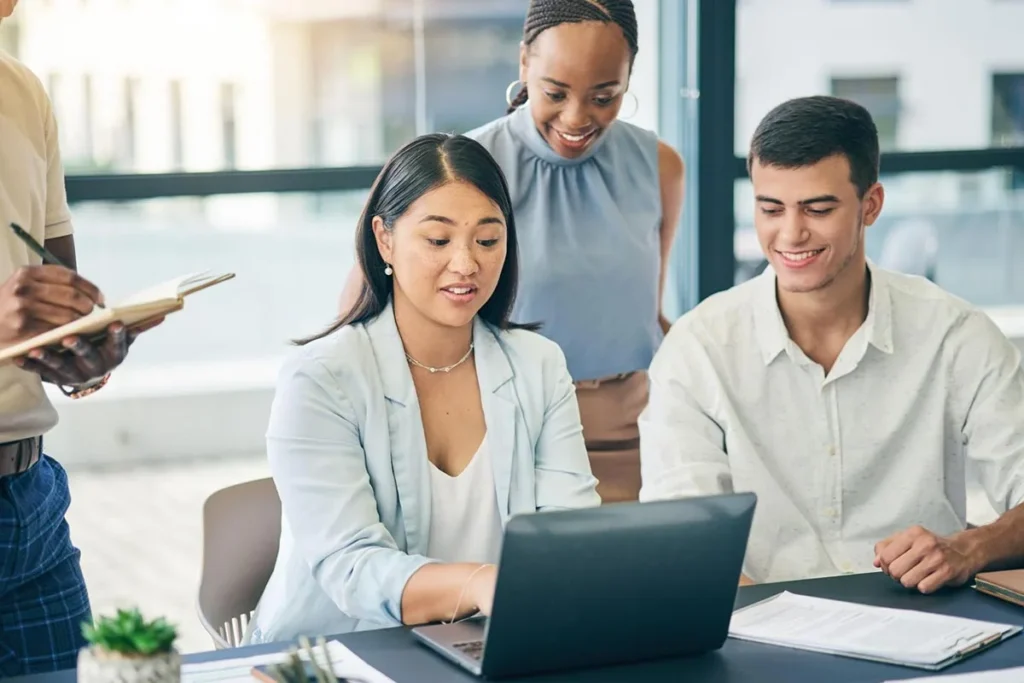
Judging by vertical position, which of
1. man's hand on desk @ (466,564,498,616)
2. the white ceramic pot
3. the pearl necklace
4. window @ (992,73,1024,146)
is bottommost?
man's hand on desk @ (466,564,498,616)

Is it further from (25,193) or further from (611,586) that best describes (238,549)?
(611,586)

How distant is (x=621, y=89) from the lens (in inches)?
105

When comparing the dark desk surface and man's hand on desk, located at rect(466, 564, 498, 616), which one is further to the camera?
man's hand on desk, located at rect(466, 564, 498, 616)

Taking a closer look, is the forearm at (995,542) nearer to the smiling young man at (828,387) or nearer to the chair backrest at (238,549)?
the smiling young man at (828,387)

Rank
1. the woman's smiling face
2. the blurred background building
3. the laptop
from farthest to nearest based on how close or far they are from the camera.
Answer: the blurred background building
the woman's smiling face
the laptop

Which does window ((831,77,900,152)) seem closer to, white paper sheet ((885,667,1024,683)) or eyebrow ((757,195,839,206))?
eyebrow ((757,195,839,206))

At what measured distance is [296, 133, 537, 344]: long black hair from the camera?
7.20ft

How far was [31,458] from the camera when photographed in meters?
2.00

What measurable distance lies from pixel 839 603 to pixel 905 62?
12.1ft

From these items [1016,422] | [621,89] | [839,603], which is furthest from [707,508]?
[621,89]

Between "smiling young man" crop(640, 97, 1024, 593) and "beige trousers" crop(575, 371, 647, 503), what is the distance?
0.36m

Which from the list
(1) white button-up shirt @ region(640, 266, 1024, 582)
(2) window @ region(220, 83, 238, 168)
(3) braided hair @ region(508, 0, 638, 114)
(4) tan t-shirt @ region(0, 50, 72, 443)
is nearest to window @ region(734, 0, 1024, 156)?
(2) window @ region(220, 83, 238, 168)

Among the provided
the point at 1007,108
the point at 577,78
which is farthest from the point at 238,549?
the point at 1007,108

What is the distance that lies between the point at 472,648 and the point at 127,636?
0.51 m
